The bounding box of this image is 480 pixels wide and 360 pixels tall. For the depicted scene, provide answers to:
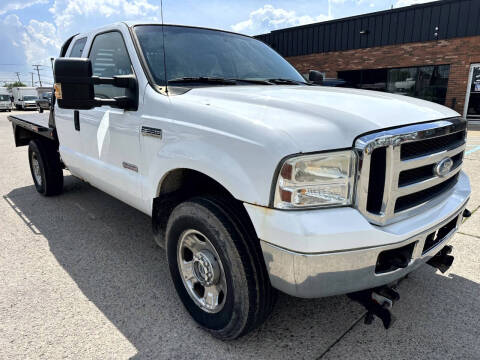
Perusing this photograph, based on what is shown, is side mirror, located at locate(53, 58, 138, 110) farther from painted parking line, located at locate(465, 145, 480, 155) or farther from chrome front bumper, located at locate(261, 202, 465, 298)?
painted parking line, located at locate(465, 145, 480, 155)

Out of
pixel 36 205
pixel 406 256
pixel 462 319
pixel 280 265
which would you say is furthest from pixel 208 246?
pixel 36 205

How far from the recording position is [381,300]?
1910 millimetres

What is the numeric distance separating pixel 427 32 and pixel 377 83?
2848 mm

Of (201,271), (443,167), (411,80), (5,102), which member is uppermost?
(411,80)

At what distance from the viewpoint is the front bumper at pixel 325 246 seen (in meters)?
1.60

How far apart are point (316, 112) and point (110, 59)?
212 cm

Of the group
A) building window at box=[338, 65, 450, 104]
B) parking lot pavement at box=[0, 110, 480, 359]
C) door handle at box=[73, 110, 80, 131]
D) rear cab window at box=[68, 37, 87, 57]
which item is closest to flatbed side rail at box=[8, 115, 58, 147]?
rear cab window at box=[68, 37, 87, 57]

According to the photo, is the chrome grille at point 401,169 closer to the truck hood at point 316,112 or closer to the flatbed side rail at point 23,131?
the truck hood at point 316,112

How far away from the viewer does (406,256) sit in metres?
1.78

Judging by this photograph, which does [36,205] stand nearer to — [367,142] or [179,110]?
[179,110]

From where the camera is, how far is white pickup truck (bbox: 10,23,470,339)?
1654 mm

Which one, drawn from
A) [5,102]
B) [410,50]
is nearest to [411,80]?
[410,50]

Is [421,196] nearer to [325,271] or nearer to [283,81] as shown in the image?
[325,271]

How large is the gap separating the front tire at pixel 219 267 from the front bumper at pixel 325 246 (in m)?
0.16
